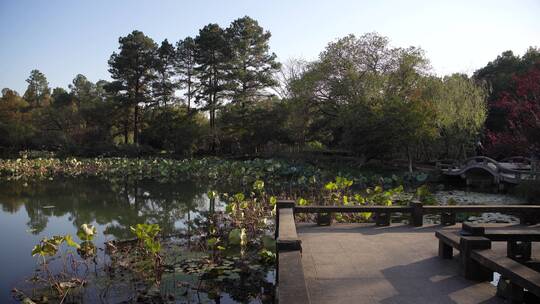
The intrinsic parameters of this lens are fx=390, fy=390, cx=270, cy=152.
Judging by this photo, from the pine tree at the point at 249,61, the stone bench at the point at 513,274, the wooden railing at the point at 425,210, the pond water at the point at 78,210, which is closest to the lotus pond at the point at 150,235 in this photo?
the pond water at the point at 78,210

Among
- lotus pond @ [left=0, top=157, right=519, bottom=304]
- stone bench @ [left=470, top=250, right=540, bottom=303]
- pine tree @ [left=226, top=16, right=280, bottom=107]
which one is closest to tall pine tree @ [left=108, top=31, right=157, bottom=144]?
pine tree @ [left=226, top=16, right=280, bottom=107]

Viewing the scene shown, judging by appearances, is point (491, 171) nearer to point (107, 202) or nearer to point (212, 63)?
point (107, 202)

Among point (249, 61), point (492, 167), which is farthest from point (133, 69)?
point (492, 167)

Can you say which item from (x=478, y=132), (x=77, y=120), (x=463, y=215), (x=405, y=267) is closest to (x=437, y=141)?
(x=478, y=132)

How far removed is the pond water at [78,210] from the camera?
23.6 feet

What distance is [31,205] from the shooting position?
1239 centimetres

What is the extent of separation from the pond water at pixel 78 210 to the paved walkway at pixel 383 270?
1.53 meters

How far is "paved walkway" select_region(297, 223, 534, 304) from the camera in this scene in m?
3.46

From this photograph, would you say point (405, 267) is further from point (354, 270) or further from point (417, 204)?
point (417, 204)

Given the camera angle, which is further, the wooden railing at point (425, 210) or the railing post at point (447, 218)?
the railing post at point (447, 218)

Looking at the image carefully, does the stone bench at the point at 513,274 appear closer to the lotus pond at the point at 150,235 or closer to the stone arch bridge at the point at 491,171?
the lotus pond at the point at 150,235

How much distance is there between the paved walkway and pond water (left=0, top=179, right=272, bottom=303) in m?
1.53

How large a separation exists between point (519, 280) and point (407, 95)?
2112cm

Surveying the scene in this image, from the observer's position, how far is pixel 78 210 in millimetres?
11617
